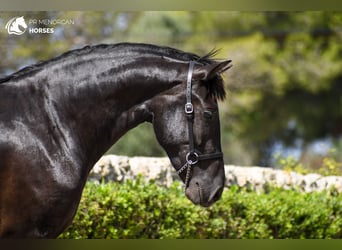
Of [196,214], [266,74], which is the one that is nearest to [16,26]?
[196,214]

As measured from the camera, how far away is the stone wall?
17.8 ft

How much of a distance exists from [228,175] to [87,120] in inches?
122

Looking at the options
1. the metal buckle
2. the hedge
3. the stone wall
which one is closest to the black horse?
the metal buckle

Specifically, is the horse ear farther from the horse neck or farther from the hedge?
the hedge

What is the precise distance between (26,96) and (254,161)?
4.21m

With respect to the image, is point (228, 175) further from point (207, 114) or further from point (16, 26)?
point (207, 114)

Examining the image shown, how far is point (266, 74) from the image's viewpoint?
24.6ft

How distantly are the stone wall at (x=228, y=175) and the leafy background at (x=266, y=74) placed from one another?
22cm

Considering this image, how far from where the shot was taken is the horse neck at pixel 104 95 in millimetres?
2881

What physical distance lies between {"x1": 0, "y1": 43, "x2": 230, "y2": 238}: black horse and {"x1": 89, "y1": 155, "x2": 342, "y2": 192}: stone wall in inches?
97.6

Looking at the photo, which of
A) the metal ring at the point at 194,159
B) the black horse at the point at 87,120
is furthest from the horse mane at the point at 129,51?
the metal ring at the point at 194,159

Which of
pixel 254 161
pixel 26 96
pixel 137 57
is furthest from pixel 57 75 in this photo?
pixel 254 161

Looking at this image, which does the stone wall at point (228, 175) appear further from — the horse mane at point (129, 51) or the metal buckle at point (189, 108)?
the metal buckle at point (189, 108)

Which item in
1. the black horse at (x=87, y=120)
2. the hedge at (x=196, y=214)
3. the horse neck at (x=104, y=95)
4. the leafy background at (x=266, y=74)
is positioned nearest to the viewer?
the black horse at (x=87, y=120)
